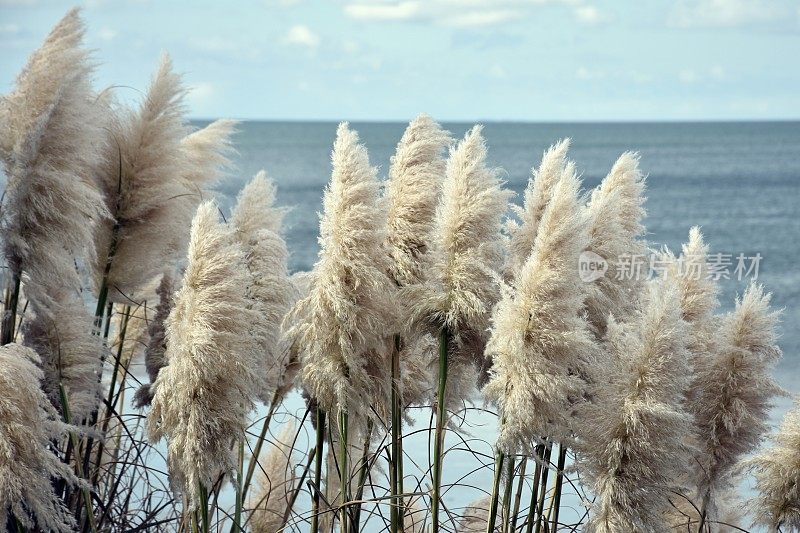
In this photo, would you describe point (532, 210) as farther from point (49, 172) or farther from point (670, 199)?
point (670, 199)

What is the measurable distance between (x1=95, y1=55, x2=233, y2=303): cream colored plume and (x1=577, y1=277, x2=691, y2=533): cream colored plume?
1502 millimetres

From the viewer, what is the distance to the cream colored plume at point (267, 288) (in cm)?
301

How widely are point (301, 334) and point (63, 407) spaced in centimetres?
77

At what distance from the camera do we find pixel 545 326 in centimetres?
249

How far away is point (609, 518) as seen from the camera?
262cm

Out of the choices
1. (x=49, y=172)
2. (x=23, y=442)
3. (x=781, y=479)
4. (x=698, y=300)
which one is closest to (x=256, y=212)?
(x=49, y=172)

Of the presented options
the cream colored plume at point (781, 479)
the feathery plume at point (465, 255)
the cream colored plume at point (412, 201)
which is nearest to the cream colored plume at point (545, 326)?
the feathery plume at point (465, 255)

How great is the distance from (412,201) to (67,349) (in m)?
1.14

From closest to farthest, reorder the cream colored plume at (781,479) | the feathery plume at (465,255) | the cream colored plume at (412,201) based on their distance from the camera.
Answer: the feathery plume at (465,255) → the cream colored plume at (412,201) → the cream colored plume at (781,479)

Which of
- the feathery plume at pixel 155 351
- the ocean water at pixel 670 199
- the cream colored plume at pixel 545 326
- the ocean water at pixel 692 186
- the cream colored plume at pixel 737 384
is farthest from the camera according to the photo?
the ocean water at pixel 692 186

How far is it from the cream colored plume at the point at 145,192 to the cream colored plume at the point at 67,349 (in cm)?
25

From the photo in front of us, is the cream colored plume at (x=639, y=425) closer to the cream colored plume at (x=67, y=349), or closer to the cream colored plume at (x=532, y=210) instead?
the cream colored plume at (x=532, y=210)

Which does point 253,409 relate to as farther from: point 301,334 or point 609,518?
point 609,518

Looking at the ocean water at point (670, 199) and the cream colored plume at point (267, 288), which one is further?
the ocean water at point (670, 199)
